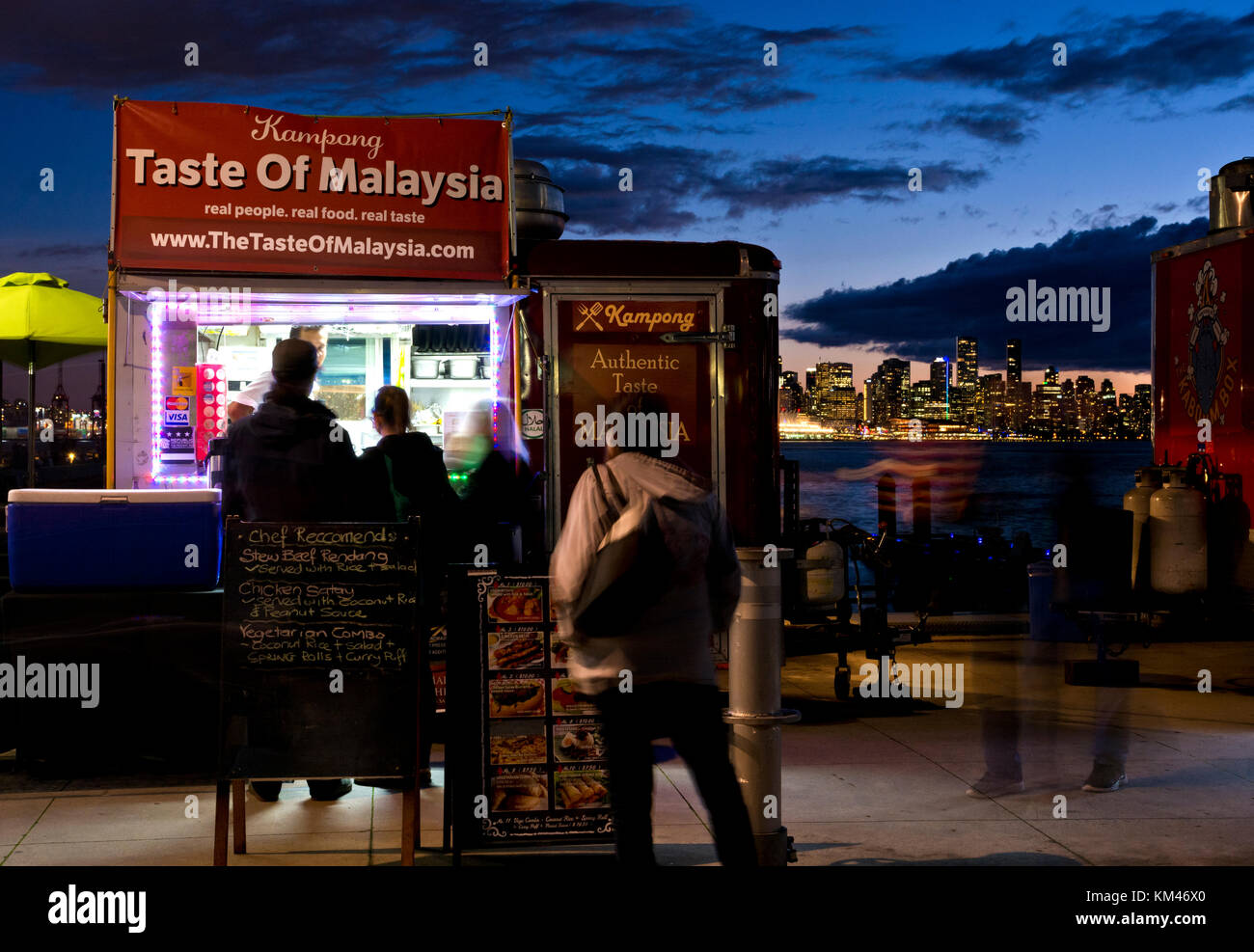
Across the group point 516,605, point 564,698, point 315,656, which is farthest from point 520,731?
point 315,656

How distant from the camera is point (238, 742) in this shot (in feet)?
16.0

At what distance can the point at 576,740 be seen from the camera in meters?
4.99

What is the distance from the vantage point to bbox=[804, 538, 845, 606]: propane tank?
9039 mm

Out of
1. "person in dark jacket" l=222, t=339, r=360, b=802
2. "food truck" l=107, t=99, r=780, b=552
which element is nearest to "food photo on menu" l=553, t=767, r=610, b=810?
"person in dark jacket" l=222, t=339, r=360, b=802

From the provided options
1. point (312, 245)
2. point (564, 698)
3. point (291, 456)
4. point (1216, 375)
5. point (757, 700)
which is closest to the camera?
point (757, 700)

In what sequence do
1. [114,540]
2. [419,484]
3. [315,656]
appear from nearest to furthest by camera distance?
[315,656]
[114,540]
[419,484]

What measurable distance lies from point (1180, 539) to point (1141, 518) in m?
0.27

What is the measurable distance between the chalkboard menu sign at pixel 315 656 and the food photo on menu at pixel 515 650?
308 mm

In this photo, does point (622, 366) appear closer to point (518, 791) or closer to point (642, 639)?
point (518, 791)

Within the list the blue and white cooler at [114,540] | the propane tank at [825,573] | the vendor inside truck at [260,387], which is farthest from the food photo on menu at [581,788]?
the propane tank at [825,573]

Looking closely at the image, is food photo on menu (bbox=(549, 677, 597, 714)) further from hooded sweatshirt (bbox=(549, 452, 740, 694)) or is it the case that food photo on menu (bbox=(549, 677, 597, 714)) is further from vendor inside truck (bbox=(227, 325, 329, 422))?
vendor inside truck (bbox=(227, 325, 329, 422))

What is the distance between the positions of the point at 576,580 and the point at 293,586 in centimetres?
169

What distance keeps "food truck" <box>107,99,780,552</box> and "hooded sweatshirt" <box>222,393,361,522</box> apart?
2.16 meters
